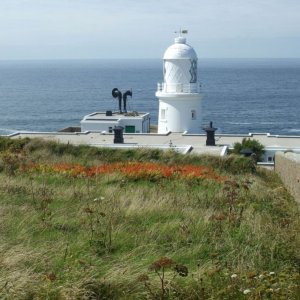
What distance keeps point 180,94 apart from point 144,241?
31.5 m

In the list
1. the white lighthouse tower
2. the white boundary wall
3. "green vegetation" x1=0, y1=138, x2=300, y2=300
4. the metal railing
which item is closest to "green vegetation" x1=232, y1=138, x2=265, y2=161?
the white lighthouse tower

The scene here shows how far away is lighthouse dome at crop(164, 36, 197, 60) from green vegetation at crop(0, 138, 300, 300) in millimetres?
28155

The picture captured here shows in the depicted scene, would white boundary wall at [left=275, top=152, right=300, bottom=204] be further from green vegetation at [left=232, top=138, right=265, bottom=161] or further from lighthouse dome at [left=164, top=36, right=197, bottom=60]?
lighthouse dome at [left=164, top=36, right=197, bottom=60]

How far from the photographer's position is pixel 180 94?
3741 centimetres

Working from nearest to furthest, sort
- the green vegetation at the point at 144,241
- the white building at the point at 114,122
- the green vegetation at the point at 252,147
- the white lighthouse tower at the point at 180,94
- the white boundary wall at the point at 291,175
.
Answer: the green vegetation at the point at 144,241
the white boundary wall at the point at 291,175
the green vegetation at the point at 252,147
the white building at the point at 114,122
the white lighthouse tower at the point at 180,94

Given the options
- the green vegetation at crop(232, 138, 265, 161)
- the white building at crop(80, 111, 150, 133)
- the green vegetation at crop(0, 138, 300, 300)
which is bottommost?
the white building at crop(80, 111, 150, 133)

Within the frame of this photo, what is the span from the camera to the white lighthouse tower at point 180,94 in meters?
37.4

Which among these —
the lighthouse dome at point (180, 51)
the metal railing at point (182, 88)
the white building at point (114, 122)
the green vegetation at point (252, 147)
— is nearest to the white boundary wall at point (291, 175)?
the green vegetation at point (252, 147)

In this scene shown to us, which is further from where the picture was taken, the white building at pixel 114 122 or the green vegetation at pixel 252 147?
the white building at pixel 114 122

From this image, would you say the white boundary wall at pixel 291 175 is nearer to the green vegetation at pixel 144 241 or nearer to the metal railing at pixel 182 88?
the green vegetation at pixel 144 241

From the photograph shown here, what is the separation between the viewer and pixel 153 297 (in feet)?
15.2

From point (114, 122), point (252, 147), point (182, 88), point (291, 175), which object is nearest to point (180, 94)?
point (182, 88)

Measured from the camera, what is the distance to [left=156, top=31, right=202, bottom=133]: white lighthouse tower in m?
37.4

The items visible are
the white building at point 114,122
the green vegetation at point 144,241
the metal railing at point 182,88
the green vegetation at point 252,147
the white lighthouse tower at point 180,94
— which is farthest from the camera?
the metal railing at point 182,88
